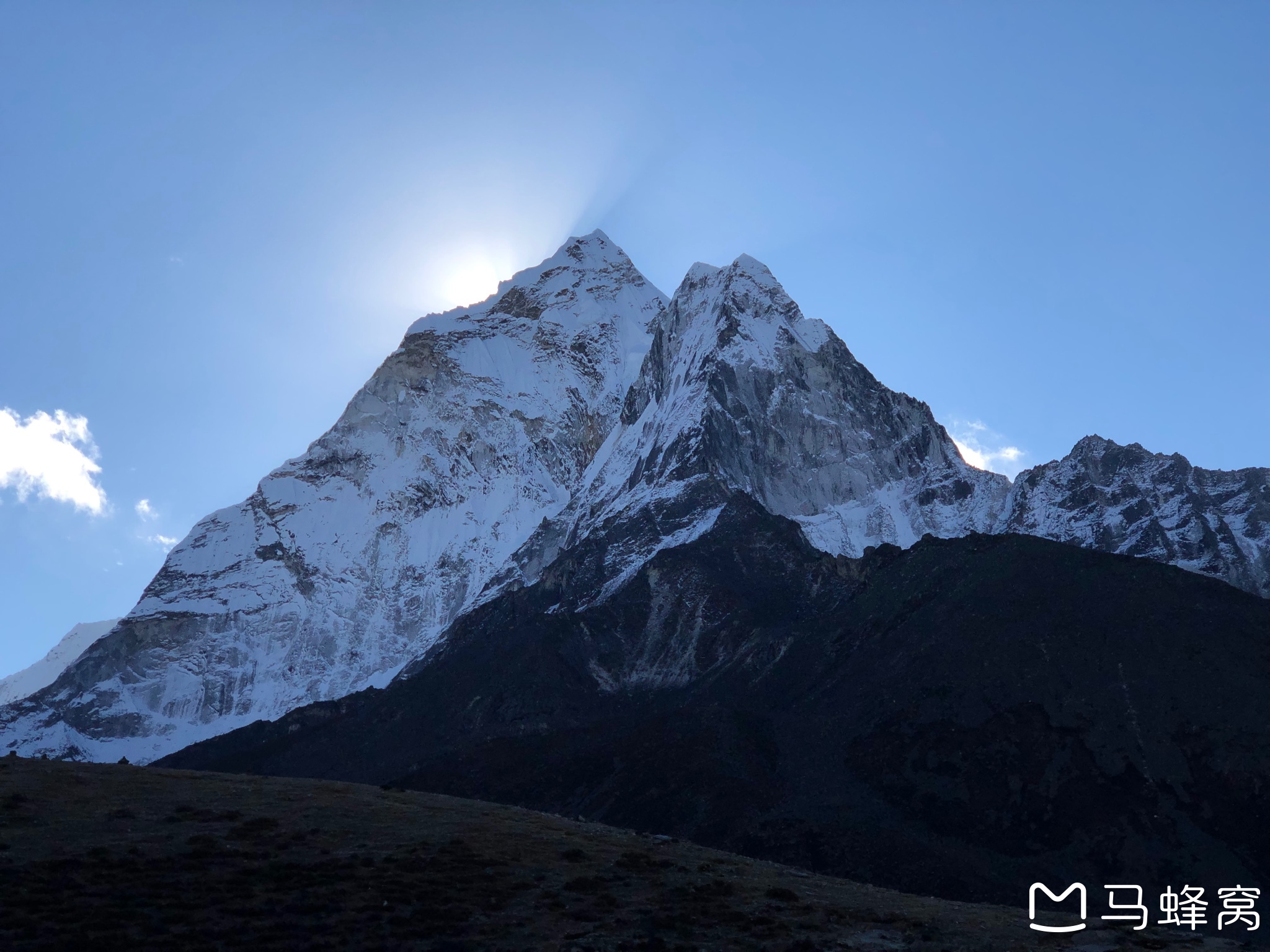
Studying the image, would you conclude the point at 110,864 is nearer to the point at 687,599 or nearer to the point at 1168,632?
the point at 1168,632

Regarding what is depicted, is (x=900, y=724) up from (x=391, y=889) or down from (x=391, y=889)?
up

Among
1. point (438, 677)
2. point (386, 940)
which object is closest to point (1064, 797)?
point (386, 940)

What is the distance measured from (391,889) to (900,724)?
96.6 metres

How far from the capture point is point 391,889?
4403 cm

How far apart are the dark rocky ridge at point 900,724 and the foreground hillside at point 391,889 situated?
56.9 meters

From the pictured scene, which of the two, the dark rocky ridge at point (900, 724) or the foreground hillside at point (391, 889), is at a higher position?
the dark rocky ridge at point (900, 724)

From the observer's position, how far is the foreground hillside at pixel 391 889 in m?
39.9

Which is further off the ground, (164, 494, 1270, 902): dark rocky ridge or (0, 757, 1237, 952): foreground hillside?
(164, 494, 1270, 902): dark rocky ridge

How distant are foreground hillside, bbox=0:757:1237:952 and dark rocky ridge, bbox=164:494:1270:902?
187 feet

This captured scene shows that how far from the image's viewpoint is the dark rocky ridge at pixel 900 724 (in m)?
109

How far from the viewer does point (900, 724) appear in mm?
132500

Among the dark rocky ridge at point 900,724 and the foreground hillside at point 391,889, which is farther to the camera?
the dark rocky ridge at point 900,724

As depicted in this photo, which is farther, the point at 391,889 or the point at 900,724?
the point at 900,724

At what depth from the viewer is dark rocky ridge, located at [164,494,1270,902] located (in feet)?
359
